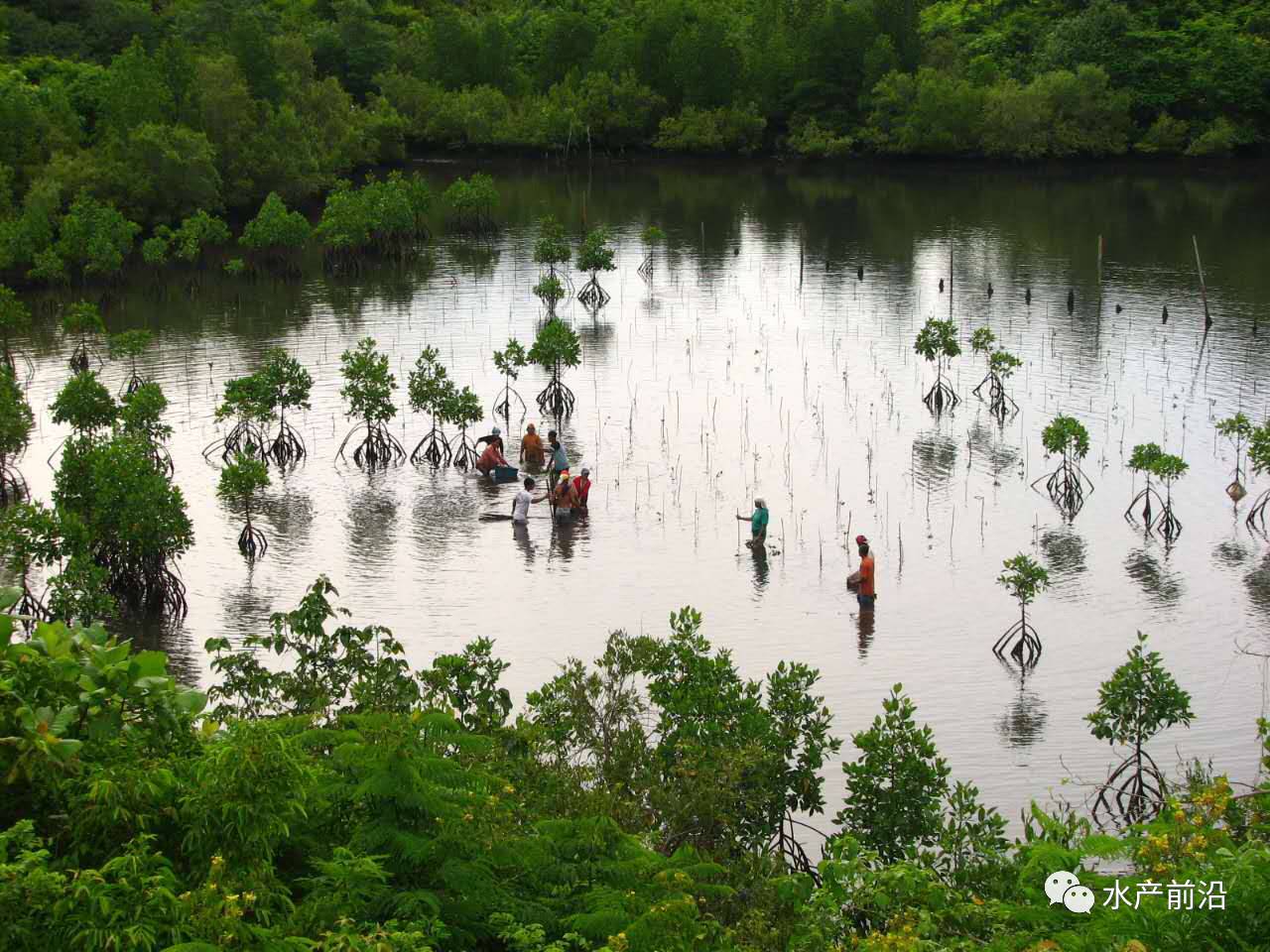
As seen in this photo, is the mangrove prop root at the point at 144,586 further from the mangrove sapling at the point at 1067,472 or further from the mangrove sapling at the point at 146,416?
the mangrove sapling at the point at 1067,472

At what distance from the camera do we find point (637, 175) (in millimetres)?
73375

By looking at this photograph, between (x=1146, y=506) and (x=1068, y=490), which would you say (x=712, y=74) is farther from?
(x=1146, y=506)

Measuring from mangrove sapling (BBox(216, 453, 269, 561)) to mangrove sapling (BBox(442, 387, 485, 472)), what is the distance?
4552 mm

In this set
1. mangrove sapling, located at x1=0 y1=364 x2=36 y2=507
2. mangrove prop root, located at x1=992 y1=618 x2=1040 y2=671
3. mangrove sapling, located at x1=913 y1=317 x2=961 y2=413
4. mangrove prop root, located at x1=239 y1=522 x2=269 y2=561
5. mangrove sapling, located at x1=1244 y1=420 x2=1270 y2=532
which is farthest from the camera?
mangrove sapling, located at x1=913 y1=317 x2=961 y2=413

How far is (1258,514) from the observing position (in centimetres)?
2469

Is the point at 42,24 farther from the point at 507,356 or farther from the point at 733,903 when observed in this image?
the point at 733,903

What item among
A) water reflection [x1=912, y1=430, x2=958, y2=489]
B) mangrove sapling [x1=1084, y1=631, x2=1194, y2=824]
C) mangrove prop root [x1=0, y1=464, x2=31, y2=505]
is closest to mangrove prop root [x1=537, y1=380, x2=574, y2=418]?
water reflection [x1=912, y1=430, x2=958, y2=489]

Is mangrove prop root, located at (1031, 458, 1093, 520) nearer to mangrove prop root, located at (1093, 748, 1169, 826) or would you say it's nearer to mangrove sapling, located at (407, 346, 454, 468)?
mangrove prop root, located at (1093, 748, 1169, 826)

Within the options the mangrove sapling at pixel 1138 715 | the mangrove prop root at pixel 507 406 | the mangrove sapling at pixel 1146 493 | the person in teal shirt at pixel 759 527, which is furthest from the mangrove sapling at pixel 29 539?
the mangrove sapling at pixel 1146 493

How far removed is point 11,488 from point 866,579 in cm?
1453

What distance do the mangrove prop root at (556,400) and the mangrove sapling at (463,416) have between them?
9.13ft

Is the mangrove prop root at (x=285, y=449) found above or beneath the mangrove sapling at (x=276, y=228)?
beneath

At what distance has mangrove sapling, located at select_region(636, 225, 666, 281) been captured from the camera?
46.5 m

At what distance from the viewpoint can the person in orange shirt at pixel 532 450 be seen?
2775cm
